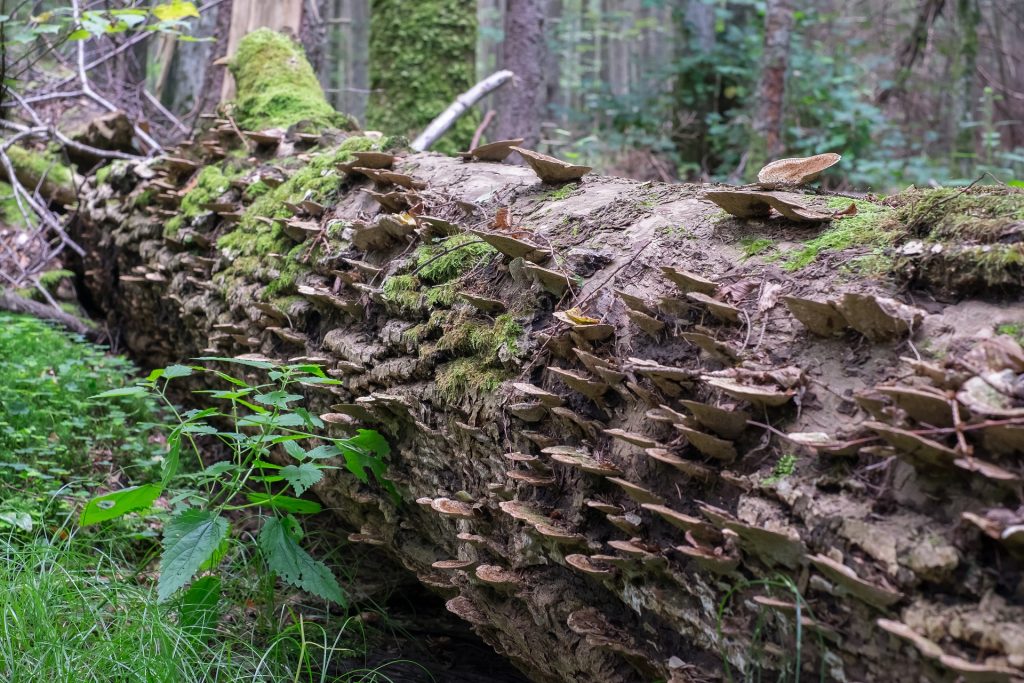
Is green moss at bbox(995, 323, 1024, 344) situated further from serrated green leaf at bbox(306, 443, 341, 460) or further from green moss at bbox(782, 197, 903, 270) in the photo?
serrated green leaf at bbox(306, 443, 341, 460)

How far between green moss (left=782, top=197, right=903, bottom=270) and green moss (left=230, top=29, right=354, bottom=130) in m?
3.99

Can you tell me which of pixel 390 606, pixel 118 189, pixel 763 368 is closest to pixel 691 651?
pixel 763 368

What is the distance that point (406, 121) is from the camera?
9500 millimetres

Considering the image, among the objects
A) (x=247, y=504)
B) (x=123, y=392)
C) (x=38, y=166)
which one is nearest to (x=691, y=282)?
(x=247, y=504)

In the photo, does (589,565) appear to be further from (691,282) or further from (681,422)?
(691,282)

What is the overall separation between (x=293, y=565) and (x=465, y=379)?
0.94 meters

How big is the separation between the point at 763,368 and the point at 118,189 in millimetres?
6013

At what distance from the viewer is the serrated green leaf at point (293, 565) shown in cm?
288

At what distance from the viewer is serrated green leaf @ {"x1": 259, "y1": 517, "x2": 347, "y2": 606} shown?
288cm

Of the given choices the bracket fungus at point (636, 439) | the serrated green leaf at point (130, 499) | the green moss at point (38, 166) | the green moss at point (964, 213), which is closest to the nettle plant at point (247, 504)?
the serrated green leaf at point (130, 499)

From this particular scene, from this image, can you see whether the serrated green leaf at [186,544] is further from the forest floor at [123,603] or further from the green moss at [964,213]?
the green moss at [964,213]

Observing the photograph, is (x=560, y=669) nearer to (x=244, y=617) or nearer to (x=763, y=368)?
(x=763, y=368)

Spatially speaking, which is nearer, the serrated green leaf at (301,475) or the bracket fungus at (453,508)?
the bracket fungus at (453,508)

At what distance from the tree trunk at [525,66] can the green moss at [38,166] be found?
526cm
